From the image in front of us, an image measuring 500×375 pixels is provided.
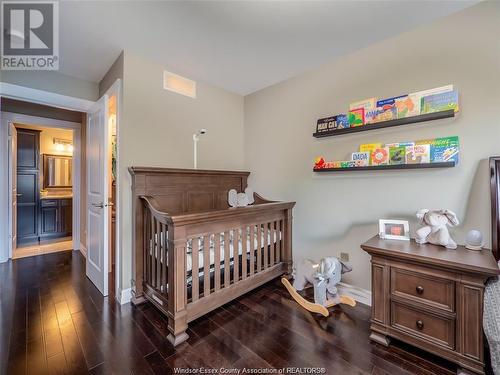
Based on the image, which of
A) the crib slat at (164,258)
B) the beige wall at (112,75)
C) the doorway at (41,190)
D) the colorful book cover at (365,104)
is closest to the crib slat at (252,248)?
the crib slat at (164,258)

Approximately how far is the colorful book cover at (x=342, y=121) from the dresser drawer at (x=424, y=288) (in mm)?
1380

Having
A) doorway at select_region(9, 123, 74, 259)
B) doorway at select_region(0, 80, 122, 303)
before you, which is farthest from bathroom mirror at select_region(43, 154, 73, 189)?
doorway at select_region(0, 80, 122, 303)

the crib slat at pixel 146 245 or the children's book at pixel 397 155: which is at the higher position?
the children's book at pixel 397 155

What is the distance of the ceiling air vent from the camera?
8.25 ft

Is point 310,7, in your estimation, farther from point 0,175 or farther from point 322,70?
point 0,175

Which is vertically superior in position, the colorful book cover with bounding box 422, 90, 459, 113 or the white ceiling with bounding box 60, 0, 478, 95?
the white ceiling with bounding box 60, 0, 478, 95

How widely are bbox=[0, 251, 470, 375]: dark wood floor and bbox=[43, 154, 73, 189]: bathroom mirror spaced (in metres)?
3.17

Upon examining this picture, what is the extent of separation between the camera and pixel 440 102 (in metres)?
1.78

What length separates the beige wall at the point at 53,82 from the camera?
2328 millimetres

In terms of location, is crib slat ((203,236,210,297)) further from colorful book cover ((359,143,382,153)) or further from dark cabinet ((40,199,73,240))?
dark cabinet ((40,199,73,240))

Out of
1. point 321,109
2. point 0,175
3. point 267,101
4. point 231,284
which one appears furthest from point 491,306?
point 0,175

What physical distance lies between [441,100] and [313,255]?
1.85 m

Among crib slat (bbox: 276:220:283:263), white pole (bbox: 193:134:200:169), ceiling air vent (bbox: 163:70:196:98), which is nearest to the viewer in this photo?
ceiling air vent (bbox: 163:70:196:98)

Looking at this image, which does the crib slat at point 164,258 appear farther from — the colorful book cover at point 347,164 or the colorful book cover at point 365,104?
the colorful book cover at point 365,104
